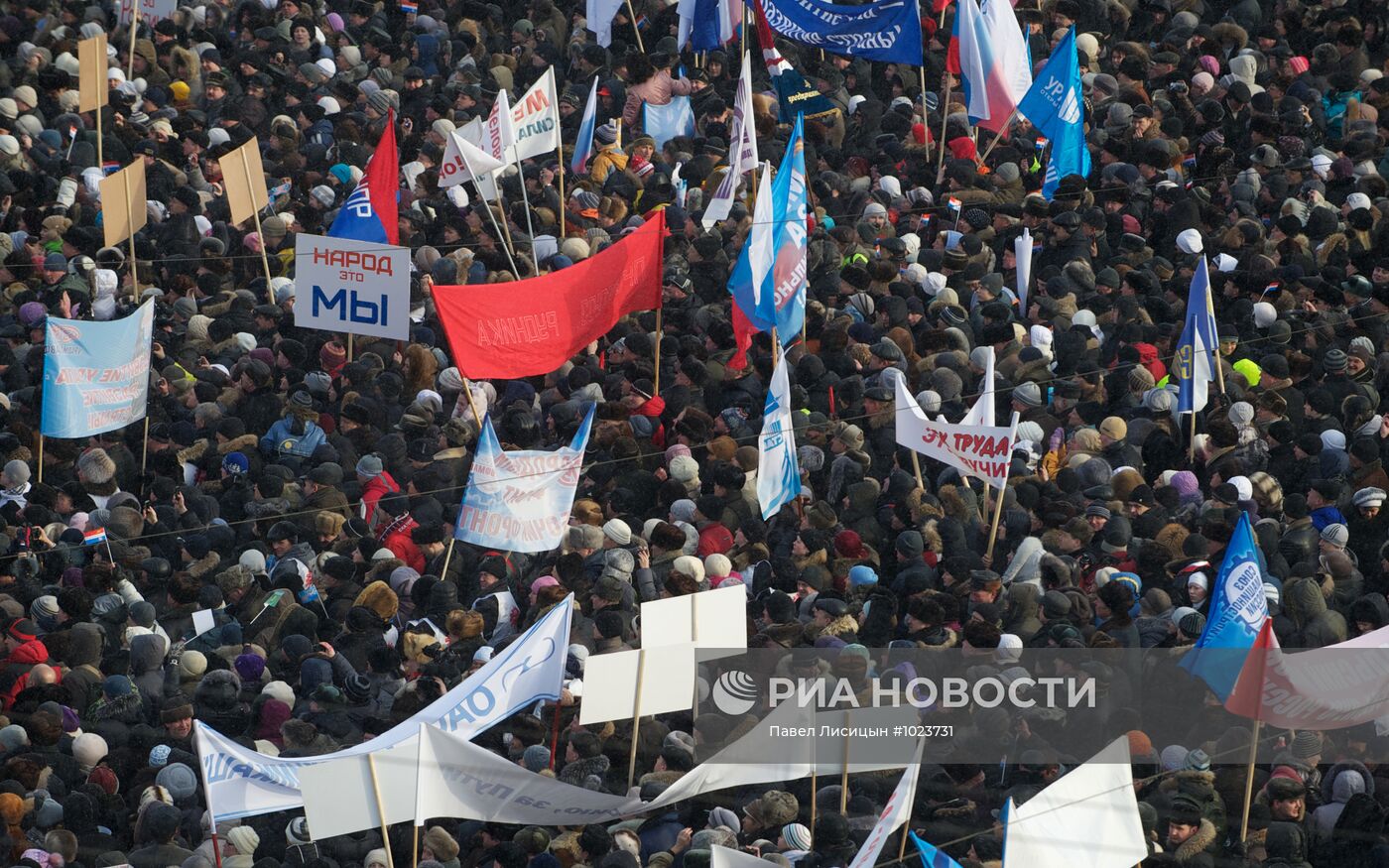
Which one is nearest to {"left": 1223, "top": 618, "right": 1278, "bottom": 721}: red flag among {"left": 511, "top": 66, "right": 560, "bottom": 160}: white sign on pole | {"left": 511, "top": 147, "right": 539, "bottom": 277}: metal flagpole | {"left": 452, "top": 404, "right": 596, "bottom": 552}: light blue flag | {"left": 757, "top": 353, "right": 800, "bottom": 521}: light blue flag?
{"left": 757, "top": 353, "right": 800, "bottom": 521}: light blue flag

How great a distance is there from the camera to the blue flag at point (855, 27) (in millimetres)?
17422

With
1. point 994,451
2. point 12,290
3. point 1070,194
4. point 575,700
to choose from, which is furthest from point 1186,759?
point 12,290

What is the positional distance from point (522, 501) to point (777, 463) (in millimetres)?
1474

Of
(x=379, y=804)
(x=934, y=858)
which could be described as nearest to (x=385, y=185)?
(x=379, y=804)

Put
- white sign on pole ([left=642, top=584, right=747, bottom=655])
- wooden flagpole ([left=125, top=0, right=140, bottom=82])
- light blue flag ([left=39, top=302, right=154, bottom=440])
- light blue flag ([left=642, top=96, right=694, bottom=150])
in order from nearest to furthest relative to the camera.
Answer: white sign on pole ([left=642, top=584, right=747, bottom=655]) → light blue flag ([left=39, top=302, right=154, bottom=440]) → light blue flag ([left=642, top=96, right=694, bottom=150]) → wooden flagpole ([left=125, top=0, right=140, bottom=82])

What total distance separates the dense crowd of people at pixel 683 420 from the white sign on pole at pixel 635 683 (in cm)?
25

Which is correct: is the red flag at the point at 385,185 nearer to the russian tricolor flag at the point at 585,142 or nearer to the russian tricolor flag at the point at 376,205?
the russian tricolor flag at the point at 376,205

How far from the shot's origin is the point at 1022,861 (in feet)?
32.2

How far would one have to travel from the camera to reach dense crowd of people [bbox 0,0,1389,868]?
11102 millimetres

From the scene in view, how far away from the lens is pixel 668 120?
59.0 feet

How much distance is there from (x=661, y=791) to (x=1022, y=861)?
1869 millimetres

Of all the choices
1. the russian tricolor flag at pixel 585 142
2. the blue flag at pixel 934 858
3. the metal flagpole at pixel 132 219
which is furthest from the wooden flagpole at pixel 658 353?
the blue flag at pixel 934 858

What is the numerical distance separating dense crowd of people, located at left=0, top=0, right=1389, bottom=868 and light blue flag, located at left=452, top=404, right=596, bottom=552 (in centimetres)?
20

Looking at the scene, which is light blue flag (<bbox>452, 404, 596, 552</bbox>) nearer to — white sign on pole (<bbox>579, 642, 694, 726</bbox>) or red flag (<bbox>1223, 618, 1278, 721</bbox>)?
white sign on pole (<bbox>579, 642, 694, 726</bbox>)
